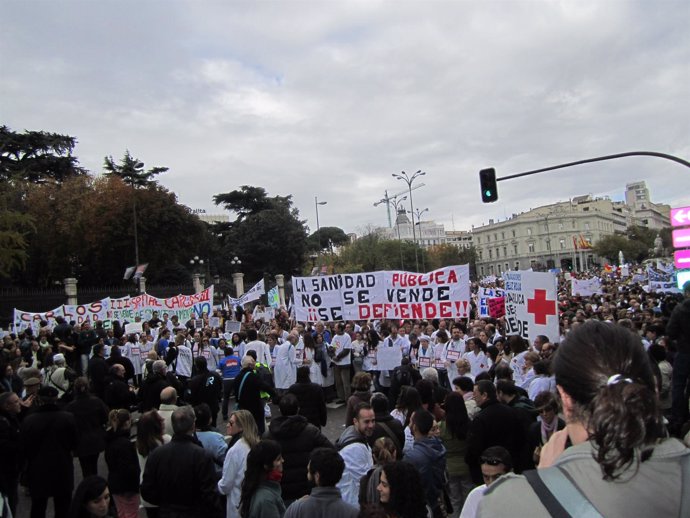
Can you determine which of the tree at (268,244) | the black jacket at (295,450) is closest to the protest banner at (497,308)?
the black jacket at (295,450)

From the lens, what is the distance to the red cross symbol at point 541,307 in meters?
10.7

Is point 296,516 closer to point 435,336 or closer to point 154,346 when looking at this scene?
point 435,336

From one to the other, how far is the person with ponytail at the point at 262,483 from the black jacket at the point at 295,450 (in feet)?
1.90

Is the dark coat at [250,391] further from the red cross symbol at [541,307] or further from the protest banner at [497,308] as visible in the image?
the protest banner at [497,308]

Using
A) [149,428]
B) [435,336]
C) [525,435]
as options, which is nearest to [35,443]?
[149,428]

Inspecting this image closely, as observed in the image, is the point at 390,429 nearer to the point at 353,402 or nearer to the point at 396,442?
the point at 396,442

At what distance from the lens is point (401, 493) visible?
12.0 ft

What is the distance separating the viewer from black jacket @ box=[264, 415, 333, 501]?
5.10 metres

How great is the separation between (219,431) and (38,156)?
4706 cm

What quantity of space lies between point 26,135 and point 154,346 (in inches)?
1636

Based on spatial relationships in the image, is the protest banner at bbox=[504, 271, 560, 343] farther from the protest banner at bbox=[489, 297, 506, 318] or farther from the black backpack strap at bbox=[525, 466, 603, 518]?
the black backpack strap at bbox=[525, 466, 603, 518]

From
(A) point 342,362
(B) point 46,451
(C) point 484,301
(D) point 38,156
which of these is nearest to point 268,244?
(D) point 38,156

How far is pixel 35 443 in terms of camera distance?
6176 mm

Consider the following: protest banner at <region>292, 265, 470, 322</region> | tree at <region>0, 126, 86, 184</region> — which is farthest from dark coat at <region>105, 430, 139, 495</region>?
tree at <region>0, 126, 86, 184</region>
